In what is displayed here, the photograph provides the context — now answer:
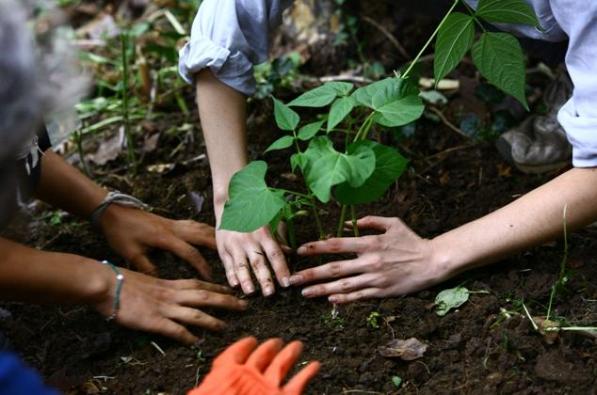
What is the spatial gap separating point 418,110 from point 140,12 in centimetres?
204

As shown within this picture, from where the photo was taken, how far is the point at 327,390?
146 cm

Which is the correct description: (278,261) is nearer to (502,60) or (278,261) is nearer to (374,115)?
(374,115)

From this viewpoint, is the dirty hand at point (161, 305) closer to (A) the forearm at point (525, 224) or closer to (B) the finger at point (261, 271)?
(B) the finger at point (261, 271)

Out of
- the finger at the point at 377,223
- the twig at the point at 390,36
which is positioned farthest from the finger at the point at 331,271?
the twig at the point at 390,36

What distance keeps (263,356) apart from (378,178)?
41cm

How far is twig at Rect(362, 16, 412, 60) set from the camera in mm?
2570

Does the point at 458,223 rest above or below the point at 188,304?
below

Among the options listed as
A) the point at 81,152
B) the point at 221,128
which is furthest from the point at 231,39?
the point at 81,152

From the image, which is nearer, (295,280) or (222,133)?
(295,280)

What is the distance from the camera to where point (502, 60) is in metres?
1.55

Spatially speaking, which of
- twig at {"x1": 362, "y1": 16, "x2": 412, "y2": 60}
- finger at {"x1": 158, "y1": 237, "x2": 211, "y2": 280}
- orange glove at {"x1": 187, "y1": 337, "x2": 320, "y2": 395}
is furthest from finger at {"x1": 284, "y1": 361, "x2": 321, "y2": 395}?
twig at {"x1": 362, "y1": 16, "x2": 412, "y2": 60}

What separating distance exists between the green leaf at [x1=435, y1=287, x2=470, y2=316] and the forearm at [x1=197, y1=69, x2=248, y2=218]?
0.53 m

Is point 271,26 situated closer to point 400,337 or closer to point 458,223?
point 458,223

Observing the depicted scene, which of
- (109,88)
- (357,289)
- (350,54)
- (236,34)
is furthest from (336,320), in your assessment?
(109,88)
